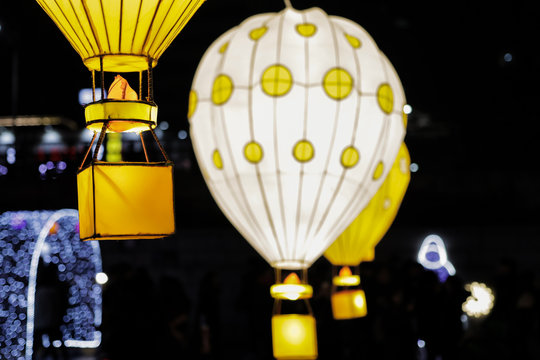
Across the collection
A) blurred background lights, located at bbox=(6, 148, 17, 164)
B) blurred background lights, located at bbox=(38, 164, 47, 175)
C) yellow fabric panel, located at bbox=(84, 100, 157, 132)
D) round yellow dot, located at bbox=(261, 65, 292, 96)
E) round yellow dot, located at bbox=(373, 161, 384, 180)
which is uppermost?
blurred background lights, located at bbox=(6, 148, 17, 164)

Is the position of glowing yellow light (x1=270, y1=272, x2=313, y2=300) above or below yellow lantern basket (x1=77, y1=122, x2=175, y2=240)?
below

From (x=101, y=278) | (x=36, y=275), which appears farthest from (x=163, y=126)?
(x=36, y=275)

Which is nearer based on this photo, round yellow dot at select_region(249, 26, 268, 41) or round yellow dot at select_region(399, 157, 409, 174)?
round yellow dot at select_region(249, 26, 268, 41)

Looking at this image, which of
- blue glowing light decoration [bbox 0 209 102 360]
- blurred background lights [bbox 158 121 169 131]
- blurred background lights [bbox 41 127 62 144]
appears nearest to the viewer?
blue glowing light decoration [bbox 0 209 102 360]

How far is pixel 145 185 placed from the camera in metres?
2.71

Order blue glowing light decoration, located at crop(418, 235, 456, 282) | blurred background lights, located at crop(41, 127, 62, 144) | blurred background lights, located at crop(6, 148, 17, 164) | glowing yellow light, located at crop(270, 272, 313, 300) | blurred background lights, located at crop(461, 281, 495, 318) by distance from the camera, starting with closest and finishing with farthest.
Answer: glowing yellow light, located at crop(270, 272, 313, 300)
blurred background lights, located at crop(461, 281, 495, 318)
blurred background lights, located at crop(6, 148, 17, 164)
blue glowing light decoration, located at crop(418, 235, 456, 282)
blurred background lights, located at crop(41, 127, 62, 144)

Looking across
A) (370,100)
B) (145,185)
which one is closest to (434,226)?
(370,100)

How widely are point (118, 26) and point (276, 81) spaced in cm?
281

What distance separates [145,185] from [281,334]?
3.11 m

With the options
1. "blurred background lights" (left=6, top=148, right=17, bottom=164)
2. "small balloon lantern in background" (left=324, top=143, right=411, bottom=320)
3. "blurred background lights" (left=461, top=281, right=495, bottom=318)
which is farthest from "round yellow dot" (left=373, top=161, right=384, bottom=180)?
"blurred background lights" (left=6, top=148, right=17, bottom=164)

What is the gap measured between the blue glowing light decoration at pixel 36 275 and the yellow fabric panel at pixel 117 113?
7576mm

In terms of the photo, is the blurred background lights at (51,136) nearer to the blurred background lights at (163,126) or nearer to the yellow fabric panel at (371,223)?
the blurred background lights at (163,126)

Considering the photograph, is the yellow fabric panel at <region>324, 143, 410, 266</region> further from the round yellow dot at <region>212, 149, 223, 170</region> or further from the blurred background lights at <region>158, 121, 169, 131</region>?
the blurred background lights at <region>158, 121, 169, 131</region>

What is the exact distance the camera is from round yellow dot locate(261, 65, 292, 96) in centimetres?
554
